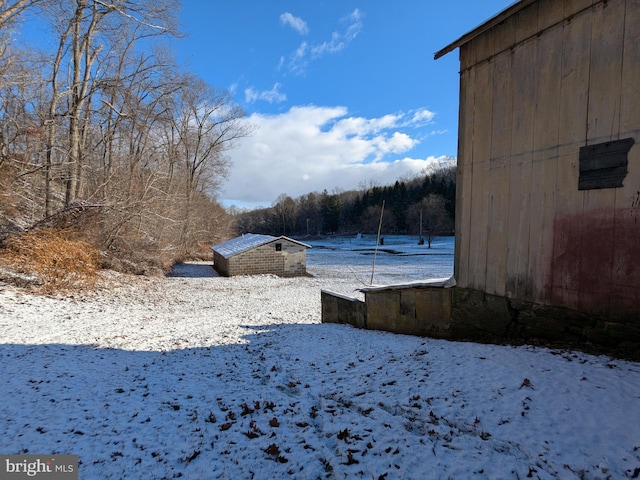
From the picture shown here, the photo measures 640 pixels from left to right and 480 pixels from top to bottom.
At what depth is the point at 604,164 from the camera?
3.44 m

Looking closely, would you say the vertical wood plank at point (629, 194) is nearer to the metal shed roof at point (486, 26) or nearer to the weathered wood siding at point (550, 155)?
the weathered wood siding at point (550, 155)

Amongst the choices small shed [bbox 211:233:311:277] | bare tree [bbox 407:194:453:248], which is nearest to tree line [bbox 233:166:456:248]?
bare tree [bbox 407:194:453:248]

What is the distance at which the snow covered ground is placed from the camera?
7.59ft

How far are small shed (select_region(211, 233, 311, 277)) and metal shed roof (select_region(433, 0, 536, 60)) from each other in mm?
17692

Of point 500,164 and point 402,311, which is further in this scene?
point 402,311

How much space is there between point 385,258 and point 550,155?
34.4 metres

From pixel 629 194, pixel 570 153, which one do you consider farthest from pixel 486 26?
pixel 629 194

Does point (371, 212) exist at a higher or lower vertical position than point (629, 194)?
higher

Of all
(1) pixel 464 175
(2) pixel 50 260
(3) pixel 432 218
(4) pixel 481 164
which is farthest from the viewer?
(3) pixel 432 218

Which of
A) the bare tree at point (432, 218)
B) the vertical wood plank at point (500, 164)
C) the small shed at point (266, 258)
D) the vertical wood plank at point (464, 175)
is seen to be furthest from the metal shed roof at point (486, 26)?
the bare tree at point (432, 218)

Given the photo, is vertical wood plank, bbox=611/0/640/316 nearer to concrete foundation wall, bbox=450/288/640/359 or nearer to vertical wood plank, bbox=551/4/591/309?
concrete foundation wall, bbox=450/288/640/359

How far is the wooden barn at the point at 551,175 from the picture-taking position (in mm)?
3340

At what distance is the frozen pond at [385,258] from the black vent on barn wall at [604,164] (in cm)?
1734

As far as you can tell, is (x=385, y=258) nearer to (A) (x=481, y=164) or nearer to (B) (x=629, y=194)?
(A) (x=481, y=164)
